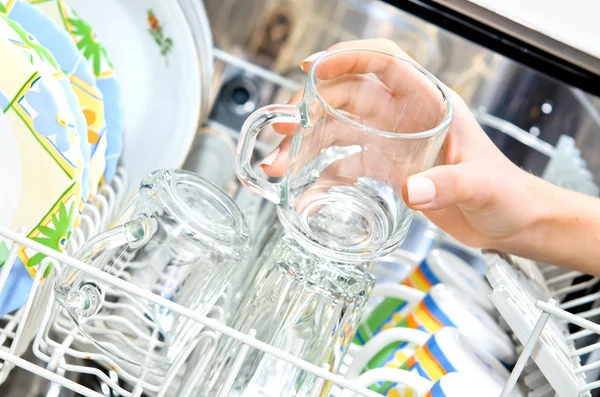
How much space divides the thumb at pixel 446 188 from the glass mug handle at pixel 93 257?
0.18 metres

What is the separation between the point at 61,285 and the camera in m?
0.47

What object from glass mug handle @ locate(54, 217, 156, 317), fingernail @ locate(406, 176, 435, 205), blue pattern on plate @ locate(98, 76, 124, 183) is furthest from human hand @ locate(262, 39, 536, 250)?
blue pattern on plate @ locate(98, 76, 124, 183)

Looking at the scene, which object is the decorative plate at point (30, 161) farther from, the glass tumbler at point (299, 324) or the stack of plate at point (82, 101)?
the glass tumbler at point (299, 324)

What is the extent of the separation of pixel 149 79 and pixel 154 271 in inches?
14.2

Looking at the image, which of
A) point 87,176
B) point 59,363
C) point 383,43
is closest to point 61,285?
point 59,363

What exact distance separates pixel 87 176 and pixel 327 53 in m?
0.25

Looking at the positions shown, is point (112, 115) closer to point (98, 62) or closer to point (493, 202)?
point (98, 62)

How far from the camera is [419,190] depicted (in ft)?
1.40

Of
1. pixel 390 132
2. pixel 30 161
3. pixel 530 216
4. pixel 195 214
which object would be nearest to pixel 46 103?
pixel 30 161

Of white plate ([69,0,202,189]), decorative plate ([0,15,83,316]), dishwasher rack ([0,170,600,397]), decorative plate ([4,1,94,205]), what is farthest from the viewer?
white plate ([69,0,202,189])

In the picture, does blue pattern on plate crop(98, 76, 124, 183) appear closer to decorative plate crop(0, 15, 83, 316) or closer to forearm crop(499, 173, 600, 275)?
decorative plate crop(0, 15, 83, 316)

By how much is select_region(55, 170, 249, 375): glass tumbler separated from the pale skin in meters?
0.07

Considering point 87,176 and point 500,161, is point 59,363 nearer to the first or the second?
point 87,176

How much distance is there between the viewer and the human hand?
45 cm
